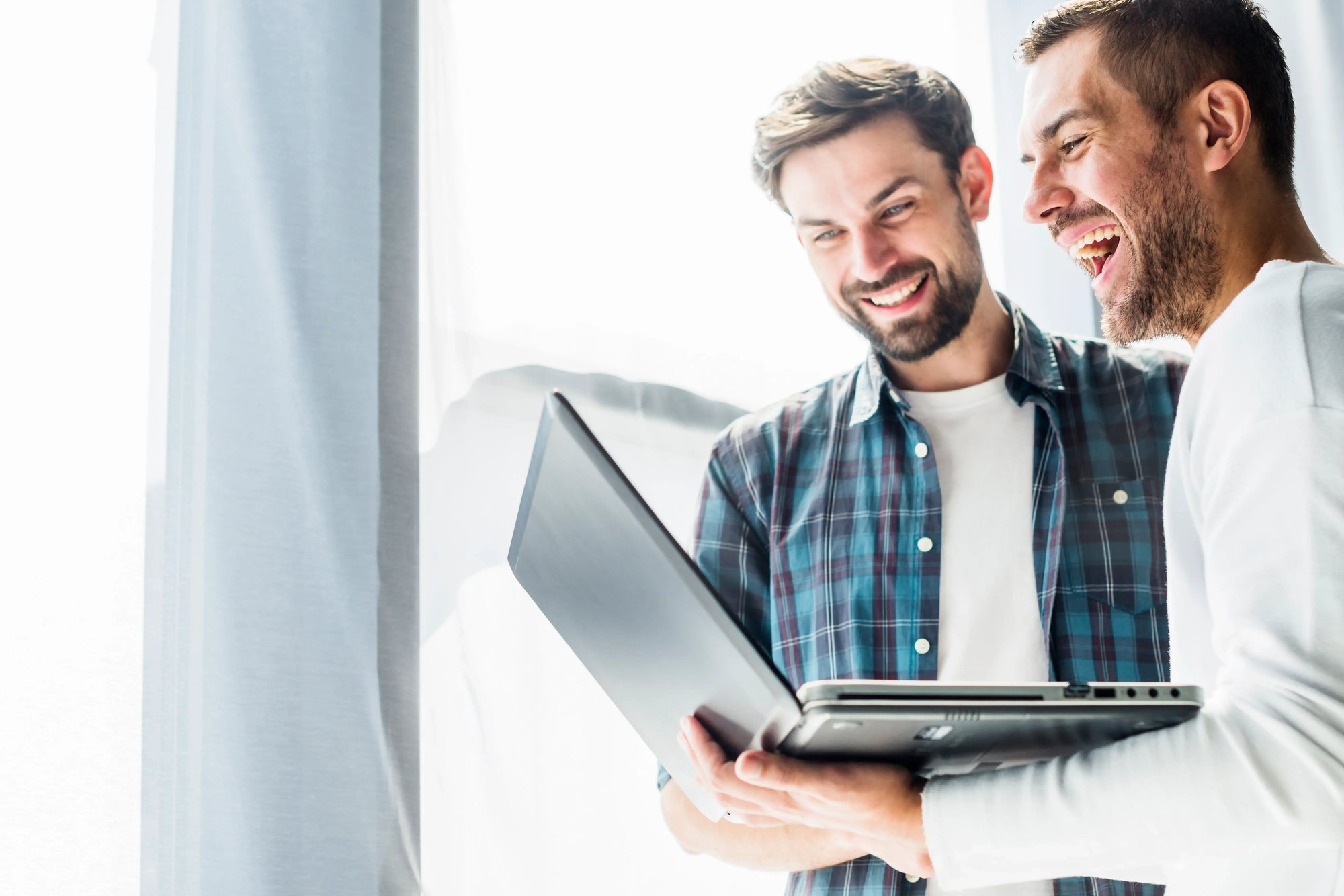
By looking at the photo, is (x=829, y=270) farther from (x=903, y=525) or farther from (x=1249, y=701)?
(x=1249, y=701)

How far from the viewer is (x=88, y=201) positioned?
1.50 meters

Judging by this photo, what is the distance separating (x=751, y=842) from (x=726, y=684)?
60 cm

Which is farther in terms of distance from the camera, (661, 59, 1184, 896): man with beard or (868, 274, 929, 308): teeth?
(868, 274, 929, 308): teeth

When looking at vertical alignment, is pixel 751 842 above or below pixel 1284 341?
below

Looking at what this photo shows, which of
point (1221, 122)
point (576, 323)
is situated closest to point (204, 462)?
point (576, 323)

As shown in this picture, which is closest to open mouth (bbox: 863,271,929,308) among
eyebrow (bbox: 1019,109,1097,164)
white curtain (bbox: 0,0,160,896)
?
eyebrow (bbox: 1019,109,1097,164)

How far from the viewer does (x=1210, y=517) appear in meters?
0.80

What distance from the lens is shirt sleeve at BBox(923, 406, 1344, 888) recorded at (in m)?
0.72

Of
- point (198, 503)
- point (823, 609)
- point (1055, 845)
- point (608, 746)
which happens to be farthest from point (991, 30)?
point (1055, 845)

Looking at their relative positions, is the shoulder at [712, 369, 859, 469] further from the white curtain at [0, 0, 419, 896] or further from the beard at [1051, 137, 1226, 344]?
the beard at [1051, 137, 1226, 344]

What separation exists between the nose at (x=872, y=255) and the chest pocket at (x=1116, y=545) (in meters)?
0.43

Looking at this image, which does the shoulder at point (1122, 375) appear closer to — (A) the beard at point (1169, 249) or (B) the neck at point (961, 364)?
(B) the neck at point (961, 364)

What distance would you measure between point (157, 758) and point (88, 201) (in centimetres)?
71

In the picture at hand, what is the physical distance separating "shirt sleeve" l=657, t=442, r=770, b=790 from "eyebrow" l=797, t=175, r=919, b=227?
0.42 metres
